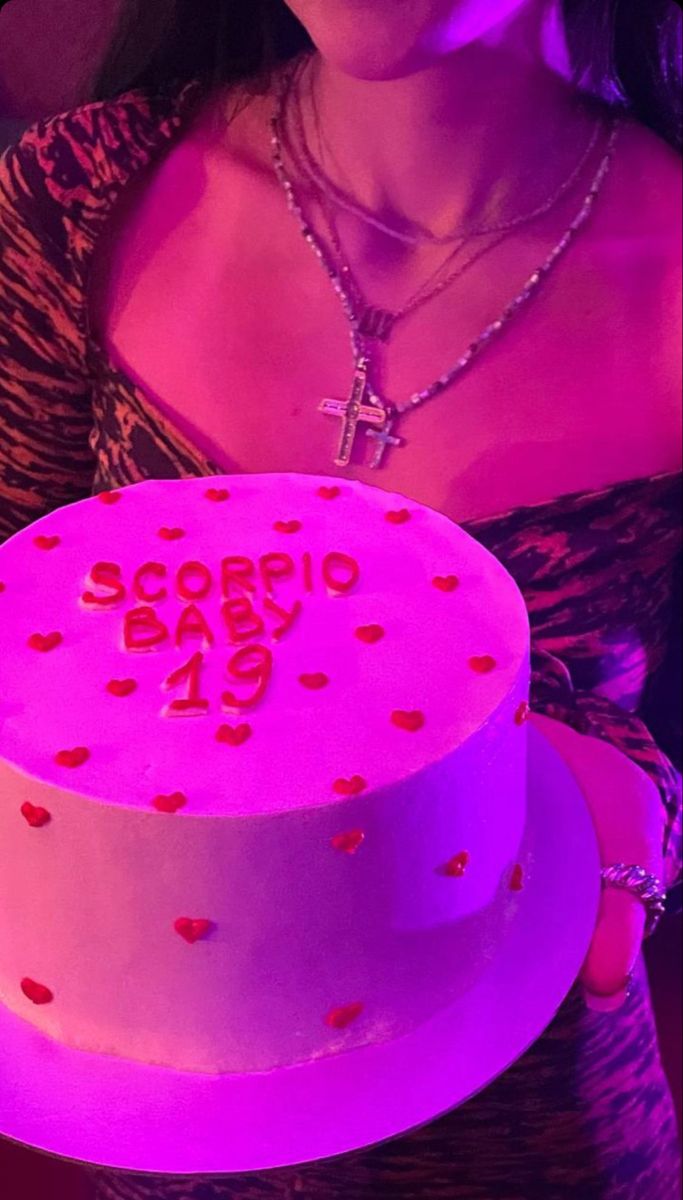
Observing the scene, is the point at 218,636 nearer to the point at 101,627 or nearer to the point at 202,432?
the point at 101,627

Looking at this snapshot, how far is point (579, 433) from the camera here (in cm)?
107

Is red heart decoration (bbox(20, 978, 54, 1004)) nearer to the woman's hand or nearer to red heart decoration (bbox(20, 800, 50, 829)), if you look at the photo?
red heart decoration (bbox(20, 800, 50, 829))

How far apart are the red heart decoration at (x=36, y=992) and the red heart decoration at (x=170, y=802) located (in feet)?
0.60

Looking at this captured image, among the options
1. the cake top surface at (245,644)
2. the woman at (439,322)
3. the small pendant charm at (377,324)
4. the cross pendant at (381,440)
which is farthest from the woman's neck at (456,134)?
the cake top surface at (245,644)

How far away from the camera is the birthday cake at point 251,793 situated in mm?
665

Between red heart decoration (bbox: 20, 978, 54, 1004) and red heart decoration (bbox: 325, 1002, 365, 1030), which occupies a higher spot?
red heart decoration (bbox: 20, 978, 54, 1004)

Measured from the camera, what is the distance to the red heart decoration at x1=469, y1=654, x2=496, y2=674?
2.48 feet

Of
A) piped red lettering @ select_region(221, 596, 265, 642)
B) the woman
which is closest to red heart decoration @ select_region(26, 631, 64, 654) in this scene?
piped red lettering @ select_region(221, 596, 265, 642)

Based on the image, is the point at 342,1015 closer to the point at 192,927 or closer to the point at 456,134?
the point at 192,927

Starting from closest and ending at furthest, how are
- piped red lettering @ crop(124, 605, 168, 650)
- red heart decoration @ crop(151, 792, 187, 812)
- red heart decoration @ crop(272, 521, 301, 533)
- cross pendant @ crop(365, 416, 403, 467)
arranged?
red heart decoration @ crop(151, 792, 187, 812), piped red lettering @ crop(124, 605, 168, 650), red heart decoration @ crop(272, 521, 301, 533), cross pendant @ crop(365, 416, 403, 467)

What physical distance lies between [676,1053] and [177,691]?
4.50 ft

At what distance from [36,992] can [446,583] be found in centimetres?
39

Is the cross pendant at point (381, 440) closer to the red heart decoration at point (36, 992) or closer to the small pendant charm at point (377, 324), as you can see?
the small pendant charm at point (377, 324)

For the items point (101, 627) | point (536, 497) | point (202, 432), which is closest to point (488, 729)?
point (101, 627)
